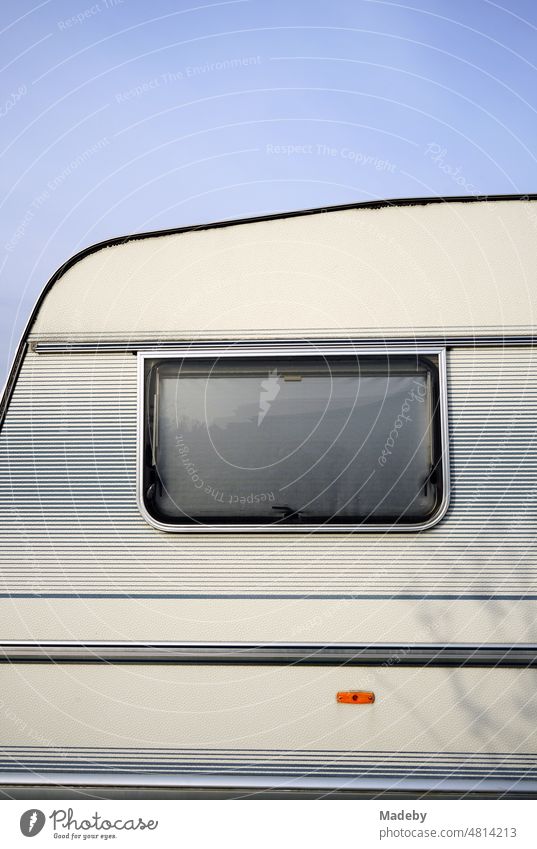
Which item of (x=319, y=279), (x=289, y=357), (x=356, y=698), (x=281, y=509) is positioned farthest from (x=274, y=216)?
(x=356, y=698)

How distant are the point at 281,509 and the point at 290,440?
0.34 metres

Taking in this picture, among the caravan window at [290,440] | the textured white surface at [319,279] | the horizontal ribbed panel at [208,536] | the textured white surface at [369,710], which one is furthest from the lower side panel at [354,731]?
the textured white surface at [319,279]

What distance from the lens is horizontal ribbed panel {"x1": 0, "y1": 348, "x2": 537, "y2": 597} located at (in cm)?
387

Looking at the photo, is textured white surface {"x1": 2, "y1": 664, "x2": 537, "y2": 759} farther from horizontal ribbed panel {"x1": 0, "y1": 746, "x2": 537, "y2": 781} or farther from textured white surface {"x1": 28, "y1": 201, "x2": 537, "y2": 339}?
textured white surface {"x1": 28, "y1": 201, "x2": 537, "y2": 339}

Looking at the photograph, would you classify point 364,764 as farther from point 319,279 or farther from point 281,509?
point 319,279

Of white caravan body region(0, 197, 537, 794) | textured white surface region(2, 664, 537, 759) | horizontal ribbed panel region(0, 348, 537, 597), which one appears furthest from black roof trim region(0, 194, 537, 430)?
textured white surface region(2, 664, 537, 759)

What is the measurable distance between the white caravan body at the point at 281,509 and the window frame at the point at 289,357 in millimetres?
11

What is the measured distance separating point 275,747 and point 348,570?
35.1 inches

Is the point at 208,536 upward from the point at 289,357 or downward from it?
downward

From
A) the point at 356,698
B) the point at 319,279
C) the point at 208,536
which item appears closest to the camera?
the point at 356,698

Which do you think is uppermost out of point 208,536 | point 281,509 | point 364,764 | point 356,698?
point 281,509

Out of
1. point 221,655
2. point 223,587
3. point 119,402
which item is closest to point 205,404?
point 119,402

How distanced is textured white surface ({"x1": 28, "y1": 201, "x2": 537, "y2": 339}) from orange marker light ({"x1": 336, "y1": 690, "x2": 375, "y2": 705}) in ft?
5.66

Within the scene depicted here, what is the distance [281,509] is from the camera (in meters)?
3.94
